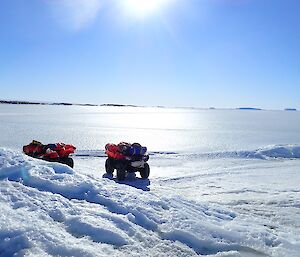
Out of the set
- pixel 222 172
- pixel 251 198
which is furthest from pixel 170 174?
pixel 251 198

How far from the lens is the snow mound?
4.14 m

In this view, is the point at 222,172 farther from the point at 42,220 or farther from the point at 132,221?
the point at 42,220

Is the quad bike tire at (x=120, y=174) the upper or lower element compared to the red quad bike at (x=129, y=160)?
lower

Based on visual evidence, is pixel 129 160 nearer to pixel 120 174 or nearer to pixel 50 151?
pixel 120 174

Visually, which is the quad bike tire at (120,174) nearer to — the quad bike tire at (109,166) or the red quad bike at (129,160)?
Result: the red quad bike at (129,160)

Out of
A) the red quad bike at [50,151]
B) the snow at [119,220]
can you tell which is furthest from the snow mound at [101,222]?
the red quad bike at [50,151]

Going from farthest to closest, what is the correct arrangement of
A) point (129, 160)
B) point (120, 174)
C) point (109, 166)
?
1. point (109, 166)
2. point (129, 160)
3. point (120, 174)

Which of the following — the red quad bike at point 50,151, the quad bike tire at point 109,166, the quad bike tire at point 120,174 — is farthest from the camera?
the quad bike tire at point 109,166

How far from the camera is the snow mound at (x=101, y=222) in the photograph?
13.6 ft

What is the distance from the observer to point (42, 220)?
450 cm

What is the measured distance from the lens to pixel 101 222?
4.78m

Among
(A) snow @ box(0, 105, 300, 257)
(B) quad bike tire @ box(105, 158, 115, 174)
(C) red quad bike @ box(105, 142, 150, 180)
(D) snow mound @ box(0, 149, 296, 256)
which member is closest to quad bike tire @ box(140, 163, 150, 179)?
(C) red quad bike @ box(105, 142, 150, 180)

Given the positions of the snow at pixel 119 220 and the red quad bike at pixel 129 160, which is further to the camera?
the red quad bike at pixel 129 160

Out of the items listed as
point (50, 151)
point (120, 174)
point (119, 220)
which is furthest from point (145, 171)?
point (119, 220)
